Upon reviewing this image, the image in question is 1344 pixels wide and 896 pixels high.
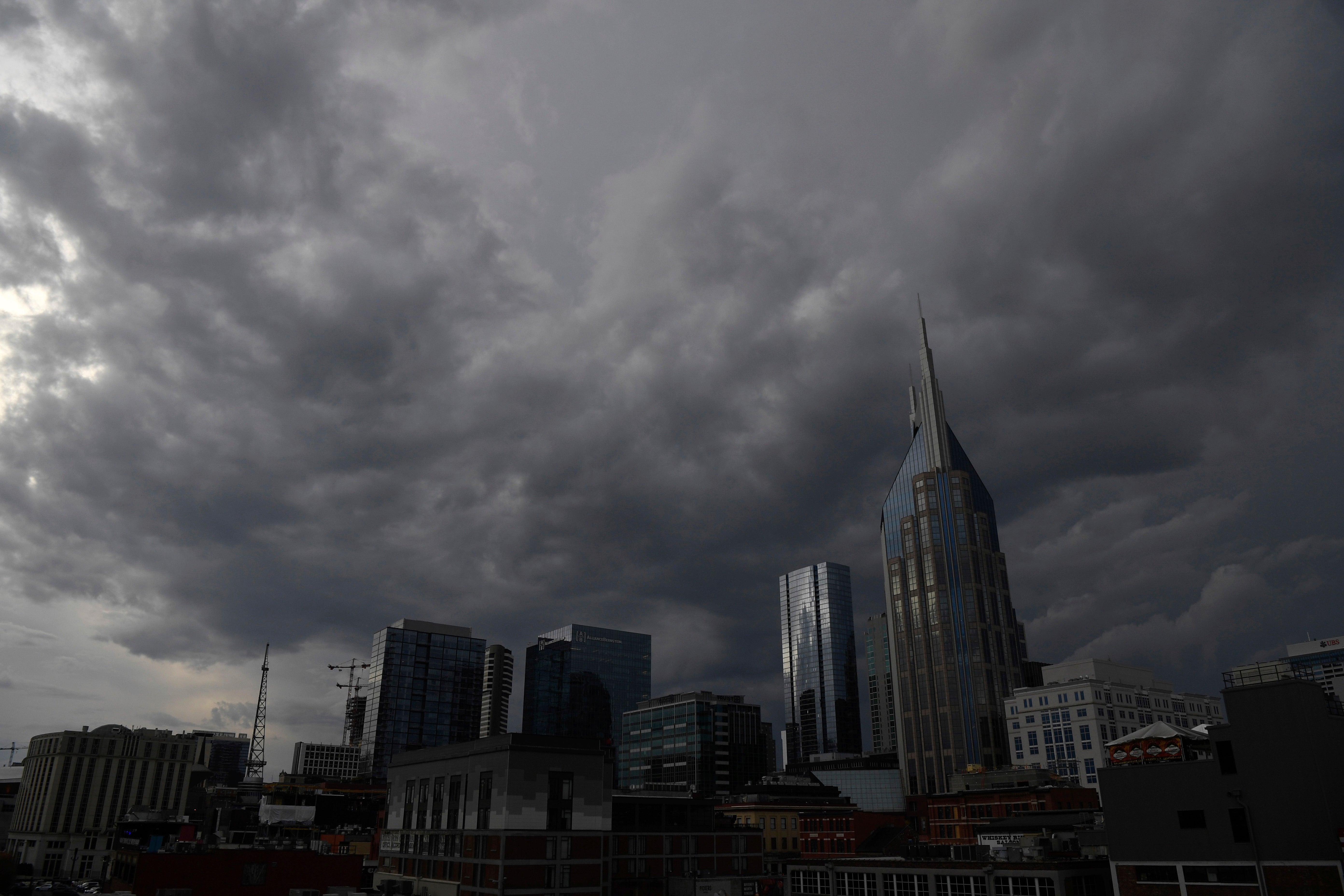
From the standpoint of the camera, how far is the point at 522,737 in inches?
3777

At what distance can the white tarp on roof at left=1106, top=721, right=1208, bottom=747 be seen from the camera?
228ft

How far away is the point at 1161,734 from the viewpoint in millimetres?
70812

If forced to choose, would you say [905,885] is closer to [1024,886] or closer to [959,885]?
[959,885]

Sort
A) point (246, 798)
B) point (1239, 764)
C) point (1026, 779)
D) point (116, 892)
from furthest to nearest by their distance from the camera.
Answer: point (246, 798), point (1026, 779), point (116, 892), point (1239, 764)

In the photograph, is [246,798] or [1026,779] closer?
[1026,779]

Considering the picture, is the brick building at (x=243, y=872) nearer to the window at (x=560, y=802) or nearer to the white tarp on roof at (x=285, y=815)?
the window at (x=560, y=802)

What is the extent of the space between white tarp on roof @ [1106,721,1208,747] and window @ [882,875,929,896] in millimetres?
26082

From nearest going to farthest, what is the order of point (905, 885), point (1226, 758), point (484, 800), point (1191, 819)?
point (1226, 758) → point (1191, 819) → point (905, 885) → point (484, 800)

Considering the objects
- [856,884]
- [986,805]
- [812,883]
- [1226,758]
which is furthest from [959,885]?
[986,805]

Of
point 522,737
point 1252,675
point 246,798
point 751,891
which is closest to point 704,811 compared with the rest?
point 751,891

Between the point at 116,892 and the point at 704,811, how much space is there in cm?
6903

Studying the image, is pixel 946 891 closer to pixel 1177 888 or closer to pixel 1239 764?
pixel 1177 888

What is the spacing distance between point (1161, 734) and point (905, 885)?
3296 centimetres

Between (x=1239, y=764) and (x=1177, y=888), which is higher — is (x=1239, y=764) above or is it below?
above
